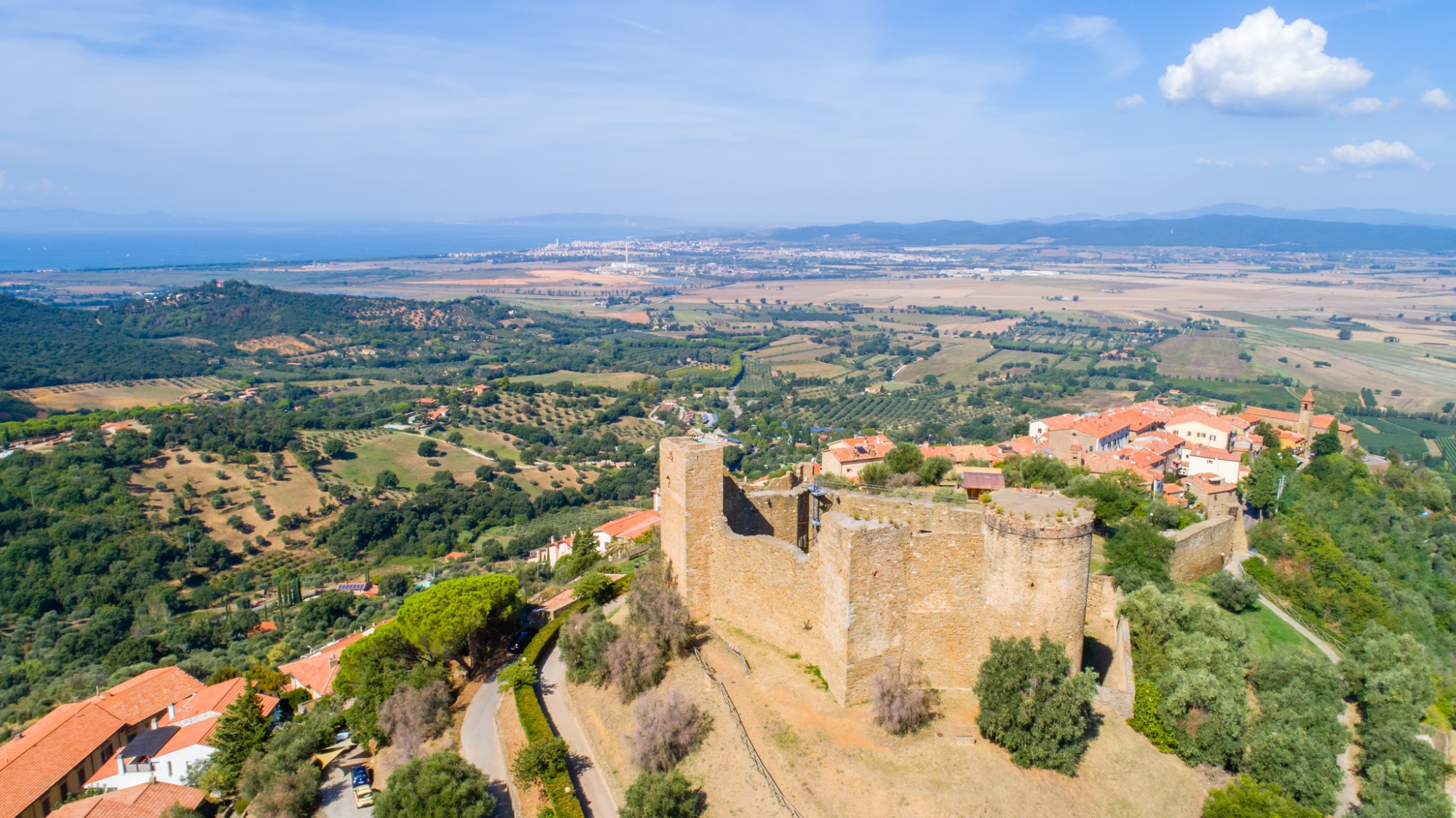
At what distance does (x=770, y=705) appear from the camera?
16.8 metres

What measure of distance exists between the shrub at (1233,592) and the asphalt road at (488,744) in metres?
22.2

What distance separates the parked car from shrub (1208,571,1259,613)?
21.4m

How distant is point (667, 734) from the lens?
53.8ft

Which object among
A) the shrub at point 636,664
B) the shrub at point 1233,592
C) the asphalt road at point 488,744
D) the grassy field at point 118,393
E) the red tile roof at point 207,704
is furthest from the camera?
the grassy field at point 118,393

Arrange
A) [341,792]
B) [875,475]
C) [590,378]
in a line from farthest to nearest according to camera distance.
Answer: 1. [590,378]
2. [875,475]
3. [341,792]

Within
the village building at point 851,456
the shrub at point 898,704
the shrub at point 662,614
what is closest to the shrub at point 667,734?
the shrub at point 662,614

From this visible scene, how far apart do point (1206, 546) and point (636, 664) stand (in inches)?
811

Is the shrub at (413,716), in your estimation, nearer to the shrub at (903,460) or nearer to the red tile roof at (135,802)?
the red tile roof at (135,802)

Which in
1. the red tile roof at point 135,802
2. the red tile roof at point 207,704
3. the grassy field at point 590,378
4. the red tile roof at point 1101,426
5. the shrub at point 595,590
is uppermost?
the shrub at point 595,590

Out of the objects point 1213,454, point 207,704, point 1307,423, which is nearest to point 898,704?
point 207,704

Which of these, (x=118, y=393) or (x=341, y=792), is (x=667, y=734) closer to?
(x=341, y=792)

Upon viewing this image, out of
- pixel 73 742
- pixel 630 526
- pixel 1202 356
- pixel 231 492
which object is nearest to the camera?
pixel 73 742

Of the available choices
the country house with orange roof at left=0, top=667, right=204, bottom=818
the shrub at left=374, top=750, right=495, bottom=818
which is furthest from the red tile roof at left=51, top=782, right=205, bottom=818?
the shrub at left=374, top=750, right=495, bottom=818

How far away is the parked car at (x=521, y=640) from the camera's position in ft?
78.7
